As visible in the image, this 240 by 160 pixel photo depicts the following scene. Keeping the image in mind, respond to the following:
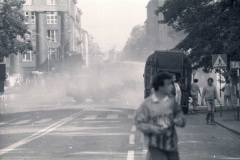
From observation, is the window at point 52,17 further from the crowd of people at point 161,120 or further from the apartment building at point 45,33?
the crowd of people at point 161,120

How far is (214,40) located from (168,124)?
2242cm

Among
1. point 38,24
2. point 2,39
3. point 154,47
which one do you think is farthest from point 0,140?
point 154,47

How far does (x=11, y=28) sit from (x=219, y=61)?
2593 cm

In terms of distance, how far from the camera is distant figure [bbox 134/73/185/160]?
22.2ft

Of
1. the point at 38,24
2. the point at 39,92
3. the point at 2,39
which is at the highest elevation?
the point at 38,24

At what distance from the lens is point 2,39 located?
147 feet

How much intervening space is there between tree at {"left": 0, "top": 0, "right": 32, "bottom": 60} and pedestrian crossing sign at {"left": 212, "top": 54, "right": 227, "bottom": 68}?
2419cm

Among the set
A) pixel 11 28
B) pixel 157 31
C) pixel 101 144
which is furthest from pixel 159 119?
pixel 157 31

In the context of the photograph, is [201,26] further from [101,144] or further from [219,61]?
[101,144]

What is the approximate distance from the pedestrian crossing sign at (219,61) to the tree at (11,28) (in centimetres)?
2419

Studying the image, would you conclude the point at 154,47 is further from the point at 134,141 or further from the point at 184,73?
the point at 134,141

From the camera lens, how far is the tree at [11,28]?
45.2 m

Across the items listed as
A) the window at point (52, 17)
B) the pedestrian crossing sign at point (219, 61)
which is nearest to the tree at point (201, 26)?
the pedestrian crossing sign at point (219, 61)

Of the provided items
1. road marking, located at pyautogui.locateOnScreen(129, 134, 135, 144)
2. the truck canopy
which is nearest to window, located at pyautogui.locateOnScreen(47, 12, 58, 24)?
the truck canopy
